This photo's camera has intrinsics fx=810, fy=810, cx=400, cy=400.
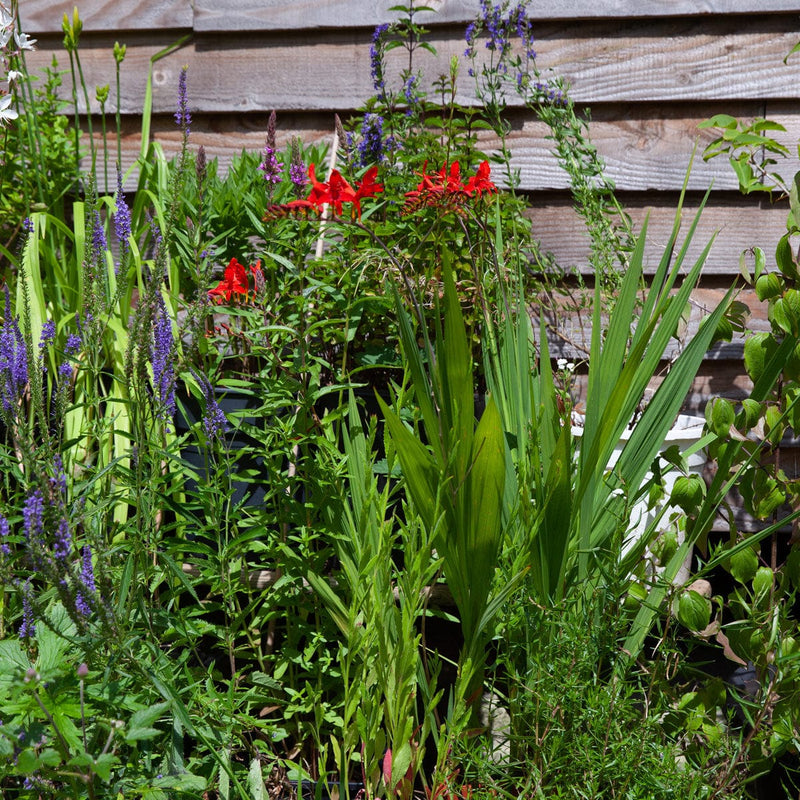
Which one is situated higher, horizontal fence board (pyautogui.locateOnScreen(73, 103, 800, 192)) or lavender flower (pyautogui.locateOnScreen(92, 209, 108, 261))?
horizontal fence board (pyautogui.locateOnScreen(73, 103, 800, 192))

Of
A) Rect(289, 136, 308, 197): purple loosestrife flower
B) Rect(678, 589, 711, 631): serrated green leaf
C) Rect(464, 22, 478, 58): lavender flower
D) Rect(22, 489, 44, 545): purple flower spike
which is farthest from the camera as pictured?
Rect(464, 22, 478, 58): lavender flower

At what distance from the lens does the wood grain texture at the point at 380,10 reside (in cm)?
227

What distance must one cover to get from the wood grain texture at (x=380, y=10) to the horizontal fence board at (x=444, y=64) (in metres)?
0.03

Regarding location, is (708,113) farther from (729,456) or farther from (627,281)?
(729,456)

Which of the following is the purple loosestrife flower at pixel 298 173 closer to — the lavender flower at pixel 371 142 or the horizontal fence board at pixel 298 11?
the lavender flower at pixel 371 142

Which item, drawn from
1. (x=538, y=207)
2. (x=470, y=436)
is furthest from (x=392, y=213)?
(x=470, y=436)

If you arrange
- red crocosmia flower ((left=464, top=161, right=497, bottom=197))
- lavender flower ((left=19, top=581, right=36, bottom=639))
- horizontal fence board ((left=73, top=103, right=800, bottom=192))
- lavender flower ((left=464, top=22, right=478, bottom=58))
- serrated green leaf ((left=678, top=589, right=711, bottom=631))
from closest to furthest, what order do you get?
lavender flower ((left=19, top=581, right=36, bottom=639)) < serrated green leaf ((left=678, top=589, right=711, bottom=631)) < red crocosmia flower ((left=464, top=161, right=497, bottom=197)) < lavender flower ((left=464, top=22, right=478, bottom=58)) < horizontal fence board ((left=73, top=103, right=800, bottom=192))

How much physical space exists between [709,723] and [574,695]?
0.46 meters

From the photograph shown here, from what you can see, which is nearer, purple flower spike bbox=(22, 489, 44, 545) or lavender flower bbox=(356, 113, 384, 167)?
purple flower spike bbox=(22, 489, 44, 545)

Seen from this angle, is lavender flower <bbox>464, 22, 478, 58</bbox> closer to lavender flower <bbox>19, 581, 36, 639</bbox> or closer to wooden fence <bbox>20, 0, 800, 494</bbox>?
wooden fence <bbox>20, 0, 800, 494</bbox>

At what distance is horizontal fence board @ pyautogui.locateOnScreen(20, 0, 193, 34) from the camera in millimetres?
2520

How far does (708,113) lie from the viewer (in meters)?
2.34

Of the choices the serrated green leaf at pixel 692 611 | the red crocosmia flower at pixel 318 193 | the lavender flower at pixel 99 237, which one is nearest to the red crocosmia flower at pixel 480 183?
the red crocosmia flower at pixel 318 193

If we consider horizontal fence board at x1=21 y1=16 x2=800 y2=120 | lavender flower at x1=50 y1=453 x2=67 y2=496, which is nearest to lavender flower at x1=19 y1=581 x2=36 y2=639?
lavender flower at x1=50 y1=453 x2=67 y2=496
